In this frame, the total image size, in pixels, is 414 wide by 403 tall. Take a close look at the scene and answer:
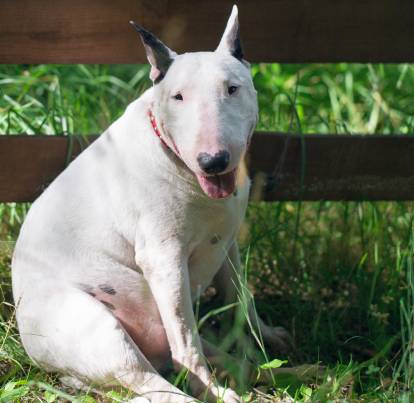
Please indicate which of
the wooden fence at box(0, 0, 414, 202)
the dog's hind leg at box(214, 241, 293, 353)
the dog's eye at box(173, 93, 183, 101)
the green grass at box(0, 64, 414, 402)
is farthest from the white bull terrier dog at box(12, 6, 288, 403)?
the wooden fence at box(0, 0, 414, 202)

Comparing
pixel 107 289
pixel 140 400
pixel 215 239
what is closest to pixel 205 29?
pixel 215 239

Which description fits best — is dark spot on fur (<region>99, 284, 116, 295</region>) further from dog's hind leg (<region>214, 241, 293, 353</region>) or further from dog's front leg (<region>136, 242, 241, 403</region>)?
dog's hind leg (<region>214, 241, 293, 353</region>)

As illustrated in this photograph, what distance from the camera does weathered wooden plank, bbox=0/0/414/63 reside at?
3549mm

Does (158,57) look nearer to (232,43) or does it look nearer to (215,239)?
(232,43)

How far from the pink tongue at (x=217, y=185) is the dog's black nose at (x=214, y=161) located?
138 mm

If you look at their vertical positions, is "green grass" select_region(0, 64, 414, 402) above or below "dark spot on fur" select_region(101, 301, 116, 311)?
below

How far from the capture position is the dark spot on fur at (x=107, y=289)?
3.03 metres

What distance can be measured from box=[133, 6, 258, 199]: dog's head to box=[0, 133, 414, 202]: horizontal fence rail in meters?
0.97

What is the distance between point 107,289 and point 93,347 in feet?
0.83

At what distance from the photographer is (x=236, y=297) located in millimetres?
3453

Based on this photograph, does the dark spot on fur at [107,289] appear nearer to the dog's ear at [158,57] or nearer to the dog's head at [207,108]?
the dog's head at [207,108]

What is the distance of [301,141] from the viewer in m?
3.78

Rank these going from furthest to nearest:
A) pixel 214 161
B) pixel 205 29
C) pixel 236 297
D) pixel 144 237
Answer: pixel 205 29 < pixel 236 297 < pixel 144 237 < pixel 214 161

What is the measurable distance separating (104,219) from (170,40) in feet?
3.31
